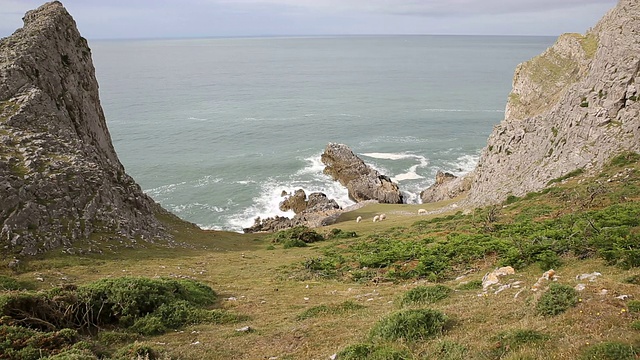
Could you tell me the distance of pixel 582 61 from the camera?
60969 mm

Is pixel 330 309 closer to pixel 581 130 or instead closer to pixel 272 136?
pixel 581 130

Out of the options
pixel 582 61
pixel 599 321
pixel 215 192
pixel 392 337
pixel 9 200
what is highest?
pixel 582 61

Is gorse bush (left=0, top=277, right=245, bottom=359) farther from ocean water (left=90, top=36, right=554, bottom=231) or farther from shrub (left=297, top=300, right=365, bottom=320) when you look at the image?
ocean water (left=90, top=36, right=554, bottom=231)

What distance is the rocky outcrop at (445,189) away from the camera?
61188 millimetres

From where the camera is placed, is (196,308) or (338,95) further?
(338,95)

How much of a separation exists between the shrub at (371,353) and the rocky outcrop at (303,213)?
41.9m

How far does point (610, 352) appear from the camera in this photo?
8.34 metres

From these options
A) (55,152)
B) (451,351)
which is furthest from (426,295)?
(55,152)

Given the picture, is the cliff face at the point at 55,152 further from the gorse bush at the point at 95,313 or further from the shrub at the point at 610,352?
the shrub at the point at 610,352

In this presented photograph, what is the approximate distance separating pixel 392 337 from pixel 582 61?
65.9 m

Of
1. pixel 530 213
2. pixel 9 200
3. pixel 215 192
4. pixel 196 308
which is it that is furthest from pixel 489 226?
pixel 215 192

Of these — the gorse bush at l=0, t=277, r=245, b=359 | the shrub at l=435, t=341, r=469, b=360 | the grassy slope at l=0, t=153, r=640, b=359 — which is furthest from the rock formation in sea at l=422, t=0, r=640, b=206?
the gorse bush at l=0, t=277, r=245, b=359

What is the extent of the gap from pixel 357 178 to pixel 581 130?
44221mm

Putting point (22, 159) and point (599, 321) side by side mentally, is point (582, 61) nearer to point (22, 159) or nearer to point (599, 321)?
point (599, 321)
